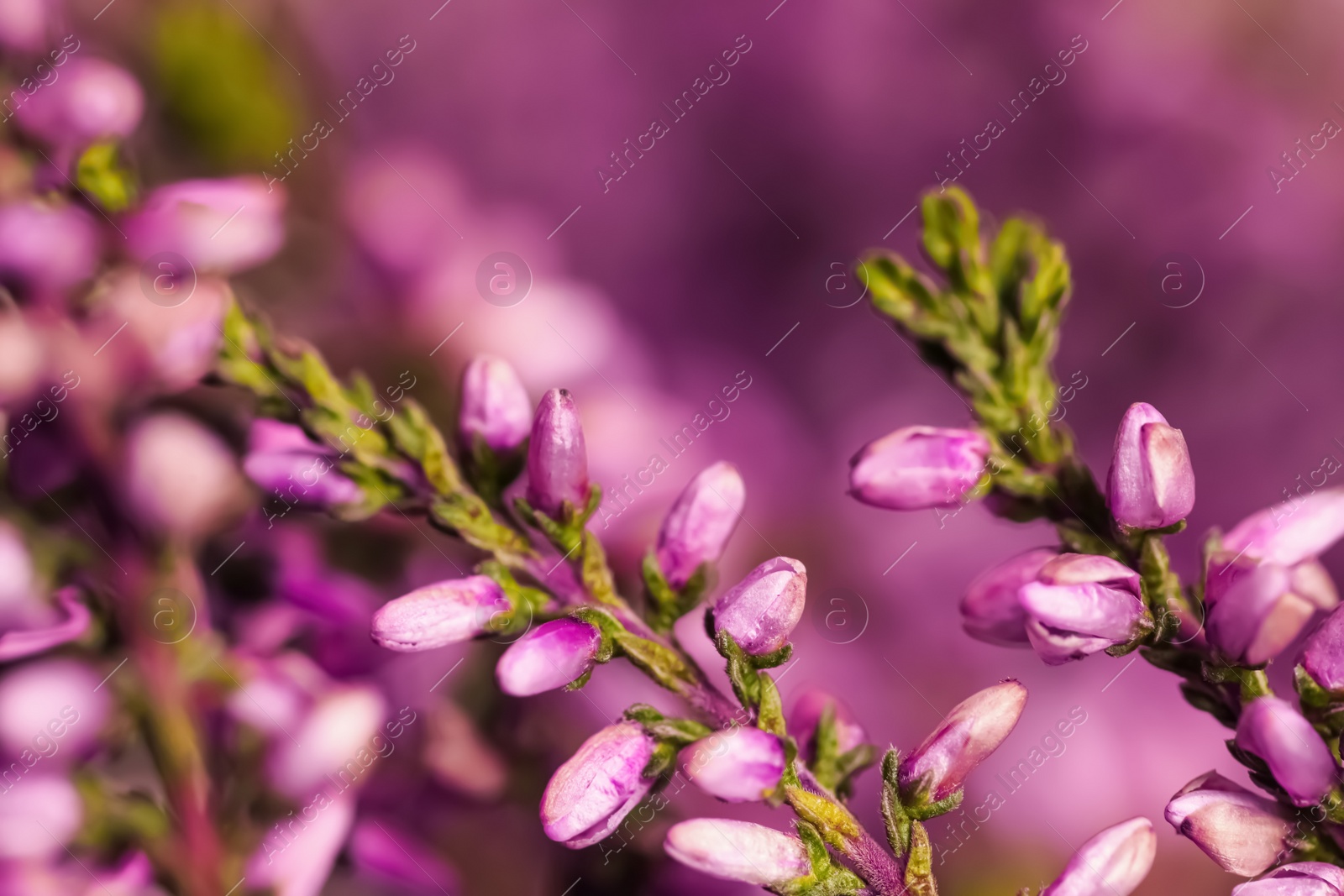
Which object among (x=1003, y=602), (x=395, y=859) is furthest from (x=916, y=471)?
(x=395, y=859)

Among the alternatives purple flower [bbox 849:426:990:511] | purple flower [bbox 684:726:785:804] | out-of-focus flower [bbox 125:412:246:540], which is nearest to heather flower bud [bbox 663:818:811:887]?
purple flower [bbox 684:726:785:804]

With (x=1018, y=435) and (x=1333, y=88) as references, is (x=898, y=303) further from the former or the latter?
(x=1333, y=88)

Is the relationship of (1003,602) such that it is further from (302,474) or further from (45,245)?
(45,245)

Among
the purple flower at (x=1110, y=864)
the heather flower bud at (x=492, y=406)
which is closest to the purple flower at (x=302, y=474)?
the heather flower bud at (x=492, y=406)

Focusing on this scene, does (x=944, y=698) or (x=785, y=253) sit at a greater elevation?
(x=785, y=253)

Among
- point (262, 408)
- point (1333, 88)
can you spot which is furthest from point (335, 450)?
point (1333, 88)
